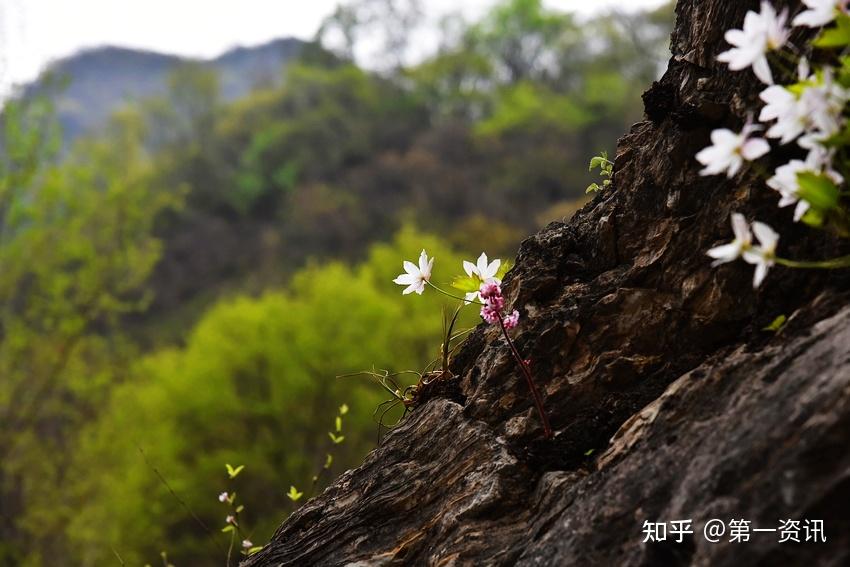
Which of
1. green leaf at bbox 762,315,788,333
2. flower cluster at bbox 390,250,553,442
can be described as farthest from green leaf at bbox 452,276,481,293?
green leaf at bbox 762,315,788,333

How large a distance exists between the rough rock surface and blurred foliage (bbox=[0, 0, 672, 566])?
1.83 ft

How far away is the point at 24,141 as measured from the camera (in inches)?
450

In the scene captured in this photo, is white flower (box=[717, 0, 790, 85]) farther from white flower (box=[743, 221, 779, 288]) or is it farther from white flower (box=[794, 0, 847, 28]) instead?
white flower (box=[743, 221, 779, 288])

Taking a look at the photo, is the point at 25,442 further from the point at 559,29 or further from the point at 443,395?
the point at 559,29

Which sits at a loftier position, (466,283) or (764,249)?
(466,283)

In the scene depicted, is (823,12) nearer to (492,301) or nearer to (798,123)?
(798,123)

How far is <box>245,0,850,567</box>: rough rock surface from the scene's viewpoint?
1.67 m

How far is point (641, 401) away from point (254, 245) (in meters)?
44.8

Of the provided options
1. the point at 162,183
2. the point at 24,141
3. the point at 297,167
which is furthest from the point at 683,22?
the point at 162,183

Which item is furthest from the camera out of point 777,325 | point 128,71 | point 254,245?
point 128,71

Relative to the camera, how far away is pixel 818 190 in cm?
162

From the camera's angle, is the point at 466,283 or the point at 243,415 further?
the point at 243,415

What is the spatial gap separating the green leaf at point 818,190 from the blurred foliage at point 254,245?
1.60m

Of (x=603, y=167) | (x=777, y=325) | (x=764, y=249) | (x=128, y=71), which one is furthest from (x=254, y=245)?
(x=128, y=71)
